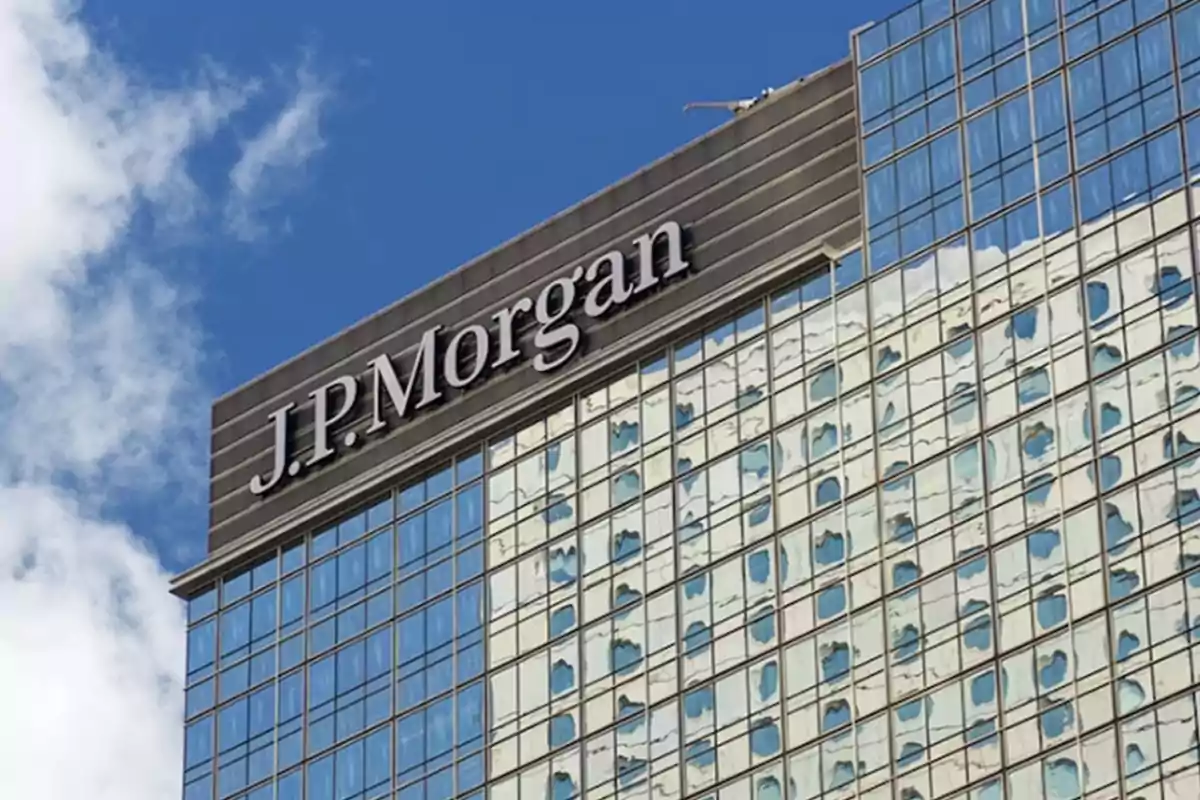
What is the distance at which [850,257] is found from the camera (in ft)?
456

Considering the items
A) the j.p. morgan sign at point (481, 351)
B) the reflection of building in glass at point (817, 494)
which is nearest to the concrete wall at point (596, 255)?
the reflection of building in glass at point (817, 494)

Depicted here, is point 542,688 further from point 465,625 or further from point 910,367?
point 910,367

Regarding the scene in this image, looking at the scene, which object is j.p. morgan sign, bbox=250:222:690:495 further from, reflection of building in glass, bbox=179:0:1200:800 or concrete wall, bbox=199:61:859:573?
reflection of building in glass, bbox=179:0:1200:800

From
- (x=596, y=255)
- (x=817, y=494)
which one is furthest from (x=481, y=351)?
(x=817, y=494)

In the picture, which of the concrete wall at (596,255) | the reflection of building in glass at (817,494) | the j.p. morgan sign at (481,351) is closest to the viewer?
the reflection of building in glass at (817,494)

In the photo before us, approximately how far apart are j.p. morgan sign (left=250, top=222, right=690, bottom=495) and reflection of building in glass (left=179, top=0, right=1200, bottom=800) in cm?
56

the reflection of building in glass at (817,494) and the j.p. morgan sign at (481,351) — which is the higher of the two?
the j.p. morgan sign at (481,351)

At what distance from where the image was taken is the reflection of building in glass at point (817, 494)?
129 meters

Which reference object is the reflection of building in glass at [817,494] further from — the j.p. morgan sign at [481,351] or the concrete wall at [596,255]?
the j.p. morgan sign at [481,351]

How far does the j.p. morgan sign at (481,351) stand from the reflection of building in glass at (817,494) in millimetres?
564

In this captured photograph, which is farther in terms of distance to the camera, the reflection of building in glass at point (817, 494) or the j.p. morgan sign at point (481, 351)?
the j.p. morgan sign at point (481, 351)

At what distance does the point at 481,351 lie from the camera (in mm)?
149375

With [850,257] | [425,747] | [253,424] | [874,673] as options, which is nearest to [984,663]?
[874,673]

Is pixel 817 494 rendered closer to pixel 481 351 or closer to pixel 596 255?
pixel 596 255
